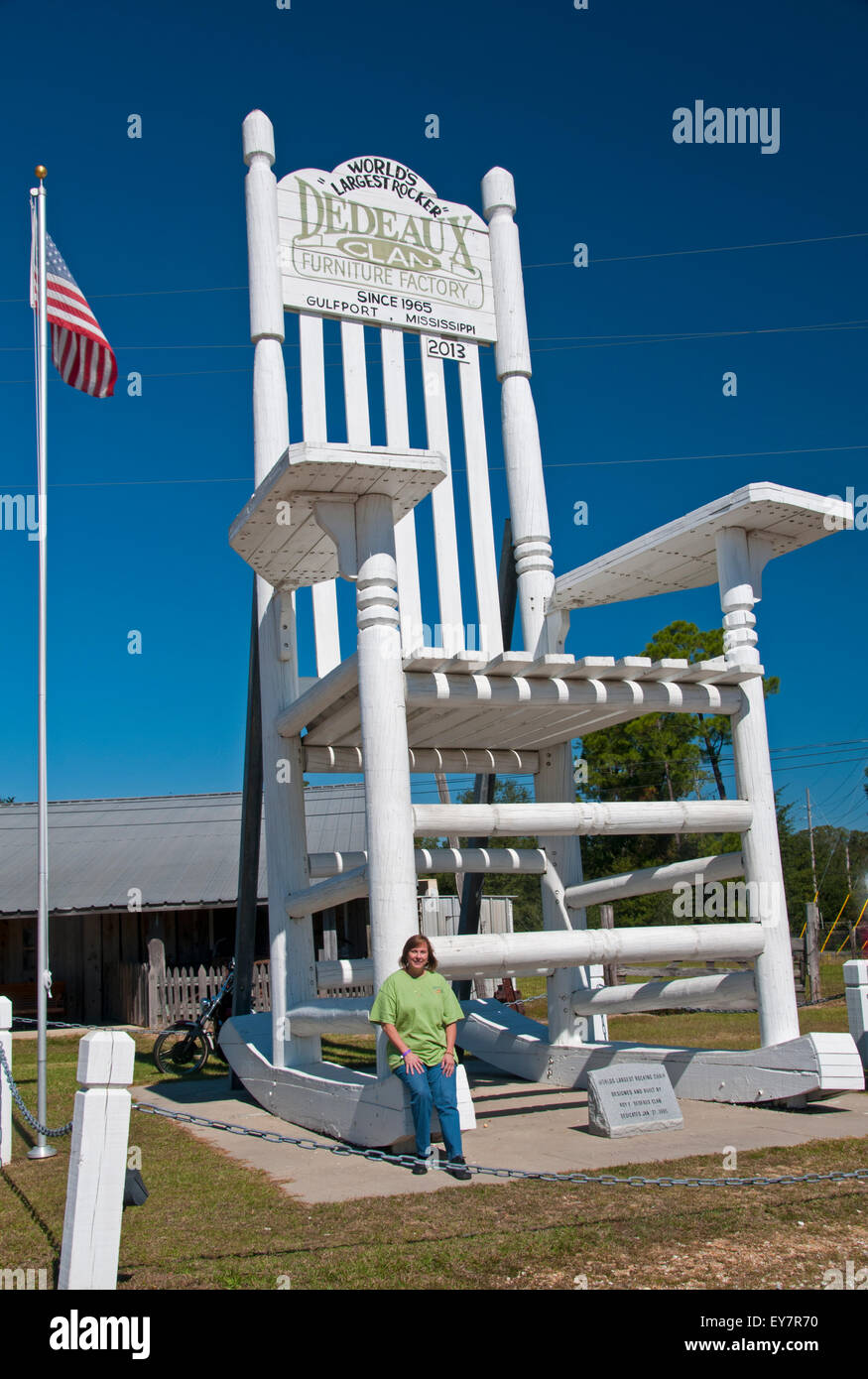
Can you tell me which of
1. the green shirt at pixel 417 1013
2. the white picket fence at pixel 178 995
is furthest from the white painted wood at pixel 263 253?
the white picket fence at pixel 178 995

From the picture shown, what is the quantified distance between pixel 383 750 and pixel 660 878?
2181 millimetres

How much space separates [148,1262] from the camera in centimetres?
374

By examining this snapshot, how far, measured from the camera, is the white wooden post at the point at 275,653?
7.12 metres

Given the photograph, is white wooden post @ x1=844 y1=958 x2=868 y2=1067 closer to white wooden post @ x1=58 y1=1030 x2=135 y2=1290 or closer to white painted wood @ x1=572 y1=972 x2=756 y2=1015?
white painted wood @ x1=572 y1=972 x2=756 y2=1015

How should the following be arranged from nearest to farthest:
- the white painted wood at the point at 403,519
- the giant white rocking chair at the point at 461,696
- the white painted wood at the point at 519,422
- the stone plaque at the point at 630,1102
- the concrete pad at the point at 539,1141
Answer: the concrete pad at the point at 539,1141 → the stone plaque at the point at 630,1102 → the giant white rocking chair at the point at 461,696 → the white painted wood at the point at 403,519 → the white painted wood at the point at 519,422

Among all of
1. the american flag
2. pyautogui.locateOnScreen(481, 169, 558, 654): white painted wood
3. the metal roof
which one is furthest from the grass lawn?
the metal roof

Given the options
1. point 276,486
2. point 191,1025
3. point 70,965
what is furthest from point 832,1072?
point 70,965

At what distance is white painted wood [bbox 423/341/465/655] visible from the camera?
741 cm

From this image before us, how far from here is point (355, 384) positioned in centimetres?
752

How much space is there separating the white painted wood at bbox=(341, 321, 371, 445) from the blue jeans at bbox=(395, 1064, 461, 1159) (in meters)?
4.10

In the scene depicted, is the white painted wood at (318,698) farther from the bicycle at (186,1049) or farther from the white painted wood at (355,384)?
the bicycle at (186,1049)

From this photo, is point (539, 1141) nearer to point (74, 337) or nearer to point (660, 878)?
point (660, 878)

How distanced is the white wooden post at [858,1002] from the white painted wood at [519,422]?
117 inches

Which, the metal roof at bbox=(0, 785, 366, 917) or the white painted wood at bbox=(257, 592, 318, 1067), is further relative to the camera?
the metal roof at bbox=(0, 785, 366, 917)
